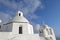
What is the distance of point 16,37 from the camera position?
1922cm

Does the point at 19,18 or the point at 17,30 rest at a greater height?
the point at 19,18

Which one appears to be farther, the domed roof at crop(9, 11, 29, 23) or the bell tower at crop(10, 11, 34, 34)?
the domed roof at crop(9, 11, 29, 23)

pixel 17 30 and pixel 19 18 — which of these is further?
pixel 19 18

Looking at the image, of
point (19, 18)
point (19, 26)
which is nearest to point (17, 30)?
point (19, 26)

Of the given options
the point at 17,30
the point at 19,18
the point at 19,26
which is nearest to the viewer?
the point at 17,30

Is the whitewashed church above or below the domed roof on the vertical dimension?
below

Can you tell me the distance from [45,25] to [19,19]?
1090 cm

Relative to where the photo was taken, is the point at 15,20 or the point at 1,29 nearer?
the point at 15,20

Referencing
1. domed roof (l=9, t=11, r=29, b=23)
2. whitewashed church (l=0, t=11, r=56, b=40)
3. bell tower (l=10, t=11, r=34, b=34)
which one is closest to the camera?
whitewashed church (l=0, t=11, r=56, b=40)

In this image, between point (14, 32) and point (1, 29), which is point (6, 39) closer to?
point (14, 32)

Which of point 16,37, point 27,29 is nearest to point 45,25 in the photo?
point 27,29

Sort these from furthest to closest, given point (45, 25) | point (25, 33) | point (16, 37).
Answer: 1. point (45, 25)
2. point (25, 33)
3. point (16, 37)

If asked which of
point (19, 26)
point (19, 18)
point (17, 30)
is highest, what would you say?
point (19, 18)

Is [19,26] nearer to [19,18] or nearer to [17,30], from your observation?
[17,30]
